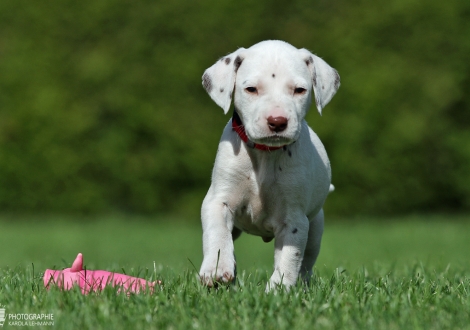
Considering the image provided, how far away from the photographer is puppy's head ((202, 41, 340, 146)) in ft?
13.5

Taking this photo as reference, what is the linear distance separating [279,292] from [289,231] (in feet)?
2.00

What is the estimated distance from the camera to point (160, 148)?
13398 mm

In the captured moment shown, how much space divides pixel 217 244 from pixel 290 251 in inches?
19.4

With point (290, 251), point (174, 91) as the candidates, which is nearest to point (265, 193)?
point (290, 251)

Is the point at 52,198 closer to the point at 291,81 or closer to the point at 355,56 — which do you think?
the point at 355,56

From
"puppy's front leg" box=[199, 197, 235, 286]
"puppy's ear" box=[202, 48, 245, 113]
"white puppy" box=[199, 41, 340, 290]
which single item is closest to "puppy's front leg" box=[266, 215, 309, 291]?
"white puppy" box=[199, 41, 340, 290]

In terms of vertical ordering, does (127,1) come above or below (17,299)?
above

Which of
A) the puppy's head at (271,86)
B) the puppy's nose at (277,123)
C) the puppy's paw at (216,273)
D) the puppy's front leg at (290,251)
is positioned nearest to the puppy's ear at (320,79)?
the puppy's head at (271,86)

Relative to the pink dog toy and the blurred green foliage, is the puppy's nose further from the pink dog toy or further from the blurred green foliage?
the blurred green foliage

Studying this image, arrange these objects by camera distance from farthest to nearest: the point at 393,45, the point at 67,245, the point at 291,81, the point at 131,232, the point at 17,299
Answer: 1. the point at 393,45
2. the point at 131,232
3. the point at 67,245
4. the point at 291,81
5. the point at 17,299

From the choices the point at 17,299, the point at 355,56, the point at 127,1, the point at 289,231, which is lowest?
the point at 17,299

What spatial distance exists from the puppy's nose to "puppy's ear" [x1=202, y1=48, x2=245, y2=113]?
1.67ft

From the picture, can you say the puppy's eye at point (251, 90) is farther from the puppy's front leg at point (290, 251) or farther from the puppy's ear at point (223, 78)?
the puppy's front leg at point (290, 251)

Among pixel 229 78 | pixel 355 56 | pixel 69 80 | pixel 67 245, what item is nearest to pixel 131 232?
pixel 67 245
